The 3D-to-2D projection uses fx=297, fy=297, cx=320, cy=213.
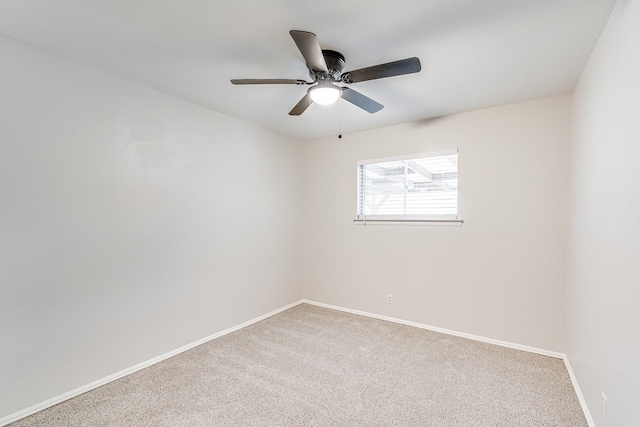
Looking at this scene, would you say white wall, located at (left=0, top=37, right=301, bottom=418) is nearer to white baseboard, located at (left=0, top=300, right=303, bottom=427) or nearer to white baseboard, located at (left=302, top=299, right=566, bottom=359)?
white baseboard, located at (left=0, top=300, right=303, bottom=427)

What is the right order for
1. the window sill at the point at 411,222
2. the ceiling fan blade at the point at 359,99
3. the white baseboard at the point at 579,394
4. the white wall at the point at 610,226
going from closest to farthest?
the white wall at the point at 610,226 < the white baseboard at the point at 579,394 < the ceiling fan blade at the point at 359,99 < the window sill at the point at 411,222

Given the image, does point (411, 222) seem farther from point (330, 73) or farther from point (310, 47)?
point (310, 47)

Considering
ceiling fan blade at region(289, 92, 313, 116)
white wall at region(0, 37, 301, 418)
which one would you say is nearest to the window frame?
white wall at region(0, 37, 301, 418)

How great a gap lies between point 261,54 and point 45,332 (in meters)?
2.41

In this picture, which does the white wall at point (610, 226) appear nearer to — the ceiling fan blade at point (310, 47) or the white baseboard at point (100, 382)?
the ceiling fan blade at point (310, 47)

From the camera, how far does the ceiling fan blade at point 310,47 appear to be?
149cm

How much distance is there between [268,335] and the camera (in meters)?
3.23

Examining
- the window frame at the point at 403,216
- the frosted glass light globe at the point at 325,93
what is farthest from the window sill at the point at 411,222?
the frosted glass light globe at the point at 325,93

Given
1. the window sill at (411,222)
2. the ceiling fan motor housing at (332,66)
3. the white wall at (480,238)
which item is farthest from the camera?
the window sill at (411,222)

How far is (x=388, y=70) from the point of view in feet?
5.95

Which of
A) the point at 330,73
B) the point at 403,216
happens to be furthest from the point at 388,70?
the point at 403,216

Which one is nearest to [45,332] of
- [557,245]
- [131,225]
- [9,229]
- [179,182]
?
[9,229]

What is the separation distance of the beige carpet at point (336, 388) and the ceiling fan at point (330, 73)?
2143 millimetres

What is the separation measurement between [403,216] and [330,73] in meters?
2.11
